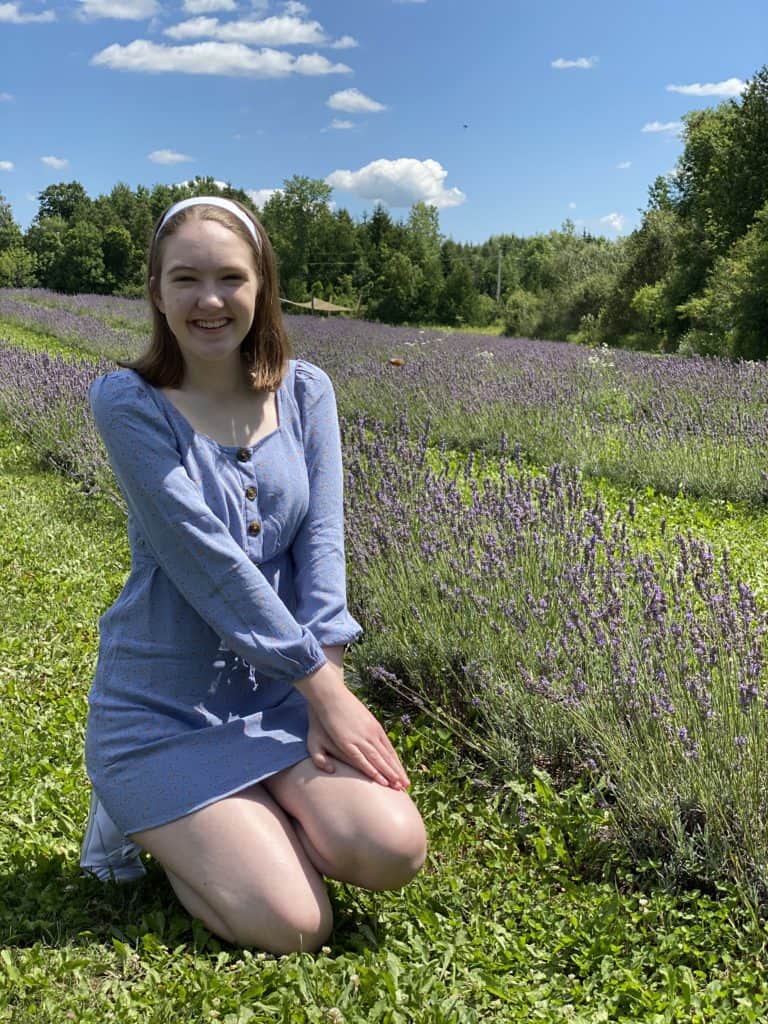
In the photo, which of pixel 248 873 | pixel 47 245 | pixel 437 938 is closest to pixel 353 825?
pixel 248 873

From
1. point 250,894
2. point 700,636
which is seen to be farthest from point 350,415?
point 250,894

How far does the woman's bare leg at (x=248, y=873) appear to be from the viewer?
6.41 ft

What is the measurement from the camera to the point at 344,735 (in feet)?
6.75

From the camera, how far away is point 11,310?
22.9 meters

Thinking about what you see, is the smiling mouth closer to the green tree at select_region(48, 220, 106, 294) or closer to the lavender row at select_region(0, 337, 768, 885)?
the lavender row at select_region(0, 337, 768, 885)

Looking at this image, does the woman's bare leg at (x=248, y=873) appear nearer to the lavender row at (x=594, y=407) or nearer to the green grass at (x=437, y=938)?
the green grass at (x=437, y=938)

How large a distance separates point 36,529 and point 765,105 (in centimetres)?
2583

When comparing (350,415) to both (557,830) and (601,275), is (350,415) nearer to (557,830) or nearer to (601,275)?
(557,830)

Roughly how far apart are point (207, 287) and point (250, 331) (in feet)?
0.76

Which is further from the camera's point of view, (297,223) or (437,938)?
(297,223)

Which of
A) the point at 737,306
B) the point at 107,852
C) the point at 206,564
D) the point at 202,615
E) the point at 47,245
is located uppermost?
the point at 47,245

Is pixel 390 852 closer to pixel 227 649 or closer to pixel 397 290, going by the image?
pixel 227 649

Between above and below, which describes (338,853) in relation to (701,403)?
below

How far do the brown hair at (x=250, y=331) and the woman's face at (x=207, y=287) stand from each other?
0.03 meters
